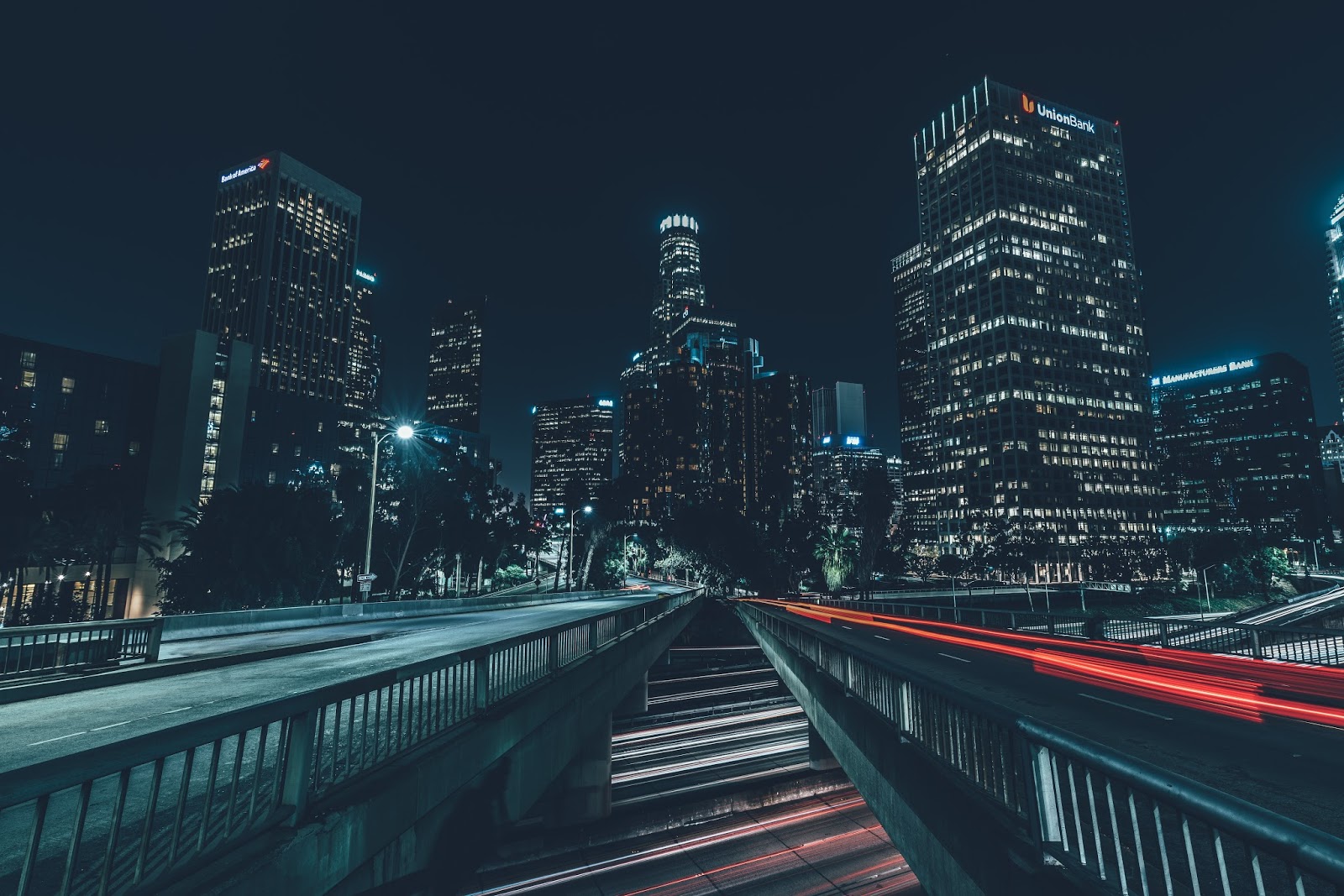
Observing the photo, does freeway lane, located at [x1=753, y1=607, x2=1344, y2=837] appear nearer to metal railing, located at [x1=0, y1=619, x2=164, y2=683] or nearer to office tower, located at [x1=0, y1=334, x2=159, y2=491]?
metal railing, located at [x1=0, y1=619, x2=164, y2=683]

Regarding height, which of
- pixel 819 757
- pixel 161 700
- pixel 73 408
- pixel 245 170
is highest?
pixel 245 170

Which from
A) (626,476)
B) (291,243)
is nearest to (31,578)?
(626,476)

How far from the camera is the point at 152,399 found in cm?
8669

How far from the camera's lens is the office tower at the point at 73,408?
75.2 m

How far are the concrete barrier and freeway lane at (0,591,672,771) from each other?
775 centimetres

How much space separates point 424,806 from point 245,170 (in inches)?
9049

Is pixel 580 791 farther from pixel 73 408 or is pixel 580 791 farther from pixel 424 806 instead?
pixel 73 408

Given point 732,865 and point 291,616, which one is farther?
point 291,616

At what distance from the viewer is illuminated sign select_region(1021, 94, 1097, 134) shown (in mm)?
185000

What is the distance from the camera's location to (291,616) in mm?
26922

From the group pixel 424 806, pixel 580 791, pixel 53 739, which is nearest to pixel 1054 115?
pixel 580 791

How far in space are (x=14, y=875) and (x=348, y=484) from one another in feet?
211

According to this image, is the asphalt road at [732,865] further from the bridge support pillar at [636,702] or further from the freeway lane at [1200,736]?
the freeway lane at [1200,736]

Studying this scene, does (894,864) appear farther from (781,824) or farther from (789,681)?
(789,681)
